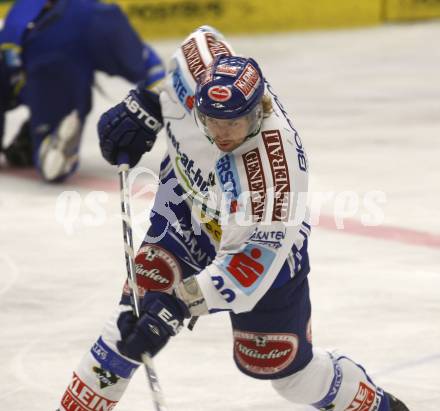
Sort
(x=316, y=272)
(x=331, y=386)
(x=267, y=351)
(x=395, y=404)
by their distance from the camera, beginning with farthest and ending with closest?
1. (x=316, y=272)
2. (x=395, y=404)
3. (x=331, y=386)
4. (x=267, y=351)

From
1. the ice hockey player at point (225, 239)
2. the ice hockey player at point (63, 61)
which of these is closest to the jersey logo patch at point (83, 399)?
the ice hockey player at point (225, 239)

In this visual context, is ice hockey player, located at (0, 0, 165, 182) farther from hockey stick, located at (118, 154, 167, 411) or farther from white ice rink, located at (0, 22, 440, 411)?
hockey stick, located at (118, 154, 167, 411)

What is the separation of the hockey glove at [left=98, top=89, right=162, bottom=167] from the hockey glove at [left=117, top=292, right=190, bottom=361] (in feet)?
2.89

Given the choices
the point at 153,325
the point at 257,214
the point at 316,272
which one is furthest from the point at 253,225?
the point at 316,272

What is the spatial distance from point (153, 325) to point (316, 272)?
2864 mm

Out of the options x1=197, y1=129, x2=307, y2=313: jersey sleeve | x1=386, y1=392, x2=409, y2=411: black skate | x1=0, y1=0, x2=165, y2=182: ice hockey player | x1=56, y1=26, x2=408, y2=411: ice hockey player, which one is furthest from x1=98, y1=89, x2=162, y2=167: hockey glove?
x1=0, y1=0, x2=165, y2=182: ice hockey player

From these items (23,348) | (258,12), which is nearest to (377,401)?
(23,348)

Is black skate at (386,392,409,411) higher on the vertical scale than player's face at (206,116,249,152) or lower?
lower

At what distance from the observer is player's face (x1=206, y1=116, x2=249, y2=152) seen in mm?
3682

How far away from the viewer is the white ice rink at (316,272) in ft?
16.5

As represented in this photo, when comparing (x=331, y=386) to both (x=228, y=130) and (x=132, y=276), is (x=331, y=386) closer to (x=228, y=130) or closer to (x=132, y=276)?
A: (x=132, y=276)

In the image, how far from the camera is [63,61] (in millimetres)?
8547

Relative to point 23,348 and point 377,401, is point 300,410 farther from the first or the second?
point 23,348

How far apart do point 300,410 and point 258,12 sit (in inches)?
398
